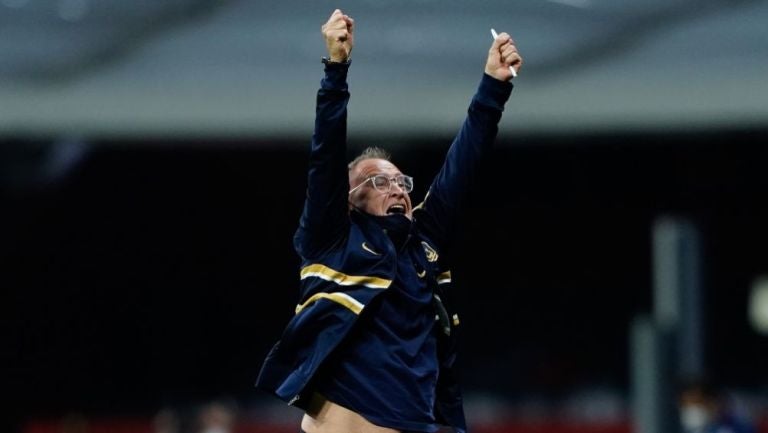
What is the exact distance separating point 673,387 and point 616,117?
30.4ft

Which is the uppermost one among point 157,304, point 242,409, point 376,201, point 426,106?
point 426,106

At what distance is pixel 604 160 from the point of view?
20.8 m

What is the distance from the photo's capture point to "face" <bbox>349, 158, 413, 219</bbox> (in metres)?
4.37

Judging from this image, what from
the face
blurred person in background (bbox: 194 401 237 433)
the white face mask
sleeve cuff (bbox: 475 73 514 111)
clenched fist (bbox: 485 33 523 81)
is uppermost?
clenched fist (bbox: 485 33 523 81)

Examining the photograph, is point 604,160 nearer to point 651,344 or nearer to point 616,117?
point 616,117

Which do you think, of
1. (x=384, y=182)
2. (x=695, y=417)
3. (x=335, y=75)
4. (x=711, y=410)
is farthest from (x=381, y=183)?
(x=695, y=417)

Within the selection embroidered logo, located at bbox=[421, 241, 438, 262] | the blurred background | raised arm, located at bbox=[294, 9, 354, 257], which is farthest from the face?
the blurred background

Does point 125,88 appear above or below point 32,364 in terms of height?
above

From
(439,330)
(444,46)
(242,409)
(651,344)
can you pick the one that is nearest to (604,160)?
(242,409)

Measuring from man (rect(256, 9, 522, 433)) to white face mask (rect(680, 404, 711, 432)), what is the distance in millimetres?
7389

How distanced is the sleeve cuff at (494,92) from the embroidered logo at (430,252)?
0.50 metres

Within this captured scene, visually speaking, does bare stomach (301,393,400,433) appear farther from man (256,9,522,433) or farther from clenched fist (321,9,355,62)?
clenched fist (321,9,355,62)

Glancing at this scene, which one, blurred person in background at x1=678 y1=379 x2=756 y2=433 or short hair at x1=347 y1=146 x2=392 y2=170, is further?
blurred person in background at x1=678 y1=379 x2=756 y2=433

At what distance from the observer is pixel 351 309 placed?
13.6ft
